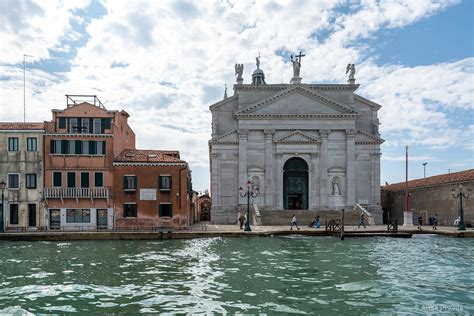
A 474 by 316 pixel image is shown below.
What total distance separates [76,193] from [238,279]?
2110 centimetres

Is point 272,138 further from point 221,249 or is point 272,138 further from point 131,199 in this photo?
point 221,249

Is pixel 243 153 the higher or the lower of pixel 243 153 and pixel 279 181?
the higher

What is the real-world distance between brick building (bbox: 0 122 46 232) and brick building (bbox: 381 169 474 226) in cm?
3320

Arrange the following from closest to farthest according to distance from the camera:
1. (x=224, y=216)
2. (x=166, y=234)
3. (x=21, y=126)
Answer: (x=166, y=234)
(x=21, y=126)
(x=224, y=216)

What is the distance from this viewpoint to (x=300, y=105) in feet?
141

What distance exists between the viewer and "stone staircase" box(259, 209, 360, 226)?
37.9 metres

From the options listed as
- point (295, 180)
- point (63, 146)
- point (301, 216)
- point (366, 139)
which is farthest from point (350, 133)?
point (63, 146)

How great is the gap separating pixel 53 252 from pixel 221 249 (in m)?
8.57

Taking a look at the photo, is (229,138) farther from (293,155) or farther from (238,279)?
(238,279)

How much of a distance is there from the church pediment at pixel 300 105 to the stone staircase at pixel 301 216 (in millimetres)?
10005

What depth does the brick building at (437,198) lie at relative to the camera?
117 ft

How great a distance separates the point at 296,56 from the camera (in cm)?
4528

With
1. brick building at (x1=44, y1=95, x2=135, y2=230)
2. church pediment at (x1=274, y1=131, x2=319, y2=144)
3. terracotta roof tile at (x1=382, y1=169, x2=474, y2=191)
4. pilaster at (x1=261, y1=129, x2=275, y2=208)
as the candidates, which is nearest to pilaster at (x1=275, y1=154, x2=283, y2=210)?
pilaster at (x1=261, y1=129, x2=275, y2=208)

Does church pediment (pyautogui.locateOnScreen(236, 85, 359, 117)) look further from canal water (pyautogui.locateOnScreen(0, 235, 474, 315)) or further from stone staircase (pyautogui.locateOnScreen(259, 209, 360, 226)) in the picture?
canal water (pyautogui.locateOnScreen(0, 235, 474, 315))
